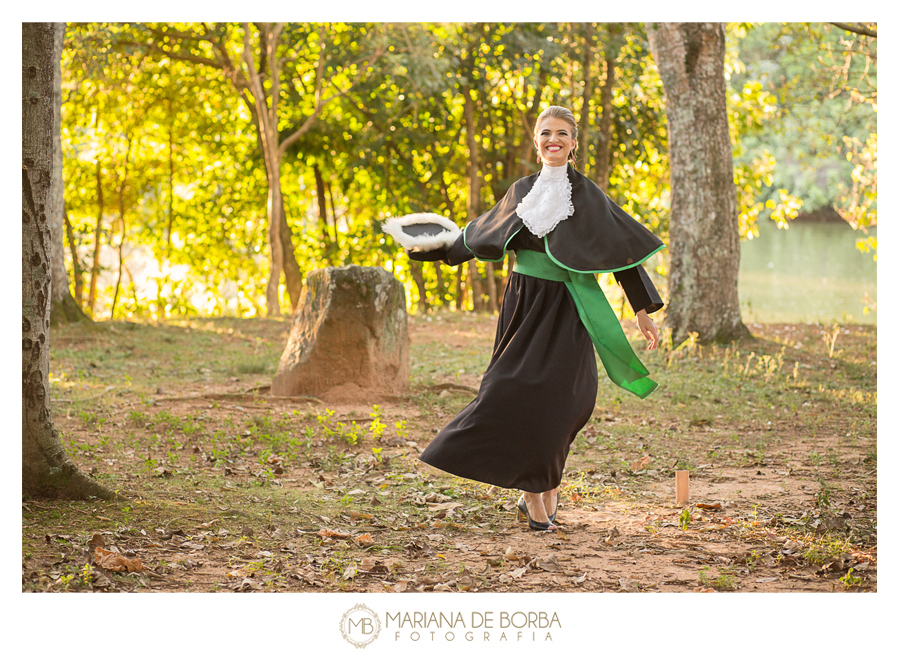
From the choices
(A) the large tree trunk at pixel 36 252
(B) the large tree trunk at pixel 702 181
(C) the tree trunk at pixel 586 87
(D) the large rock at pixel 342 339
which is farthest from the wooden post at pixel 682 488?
(C) the tree trunk at pixel 586 87

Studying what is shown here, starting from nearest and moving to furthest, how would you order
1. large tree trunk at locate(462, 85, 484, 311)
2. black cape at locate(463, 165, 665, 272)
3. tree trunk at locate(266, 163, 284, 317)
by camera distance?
black cape at locate(463, 165, 665, 272) → tree trunk at locate(266, 163, 284, 317) → large tree trunk at locate(462, 85, 484, 311)

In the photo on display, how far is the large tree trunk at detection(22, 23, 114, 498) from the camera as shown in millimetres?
3510

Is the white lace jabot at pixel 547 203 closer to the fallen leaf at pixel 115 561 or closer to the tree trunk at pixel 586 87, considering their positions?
the fallen leaf at pixel 115 561

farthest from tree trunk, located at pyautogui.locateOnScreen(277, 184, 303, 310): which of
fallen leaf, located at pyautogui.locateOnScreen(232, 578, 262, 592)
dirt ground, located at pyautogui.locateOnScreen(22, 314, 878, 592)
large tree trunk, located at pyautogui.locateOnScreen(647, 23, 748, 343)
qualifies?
fallen leaf, located at pyautogui.locateOnScreen(232, 578, 262, 592)

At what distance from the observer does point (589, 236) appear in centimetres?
375

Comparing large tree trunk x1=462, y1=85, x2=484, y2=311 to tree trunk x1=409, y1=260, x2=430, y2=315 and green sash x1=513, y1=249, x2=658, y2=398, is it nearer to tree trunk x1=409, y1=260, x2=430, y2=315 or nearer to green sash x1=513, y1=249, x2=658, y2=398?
tree trunk x1=409, y1=260, x2=430, y2=315

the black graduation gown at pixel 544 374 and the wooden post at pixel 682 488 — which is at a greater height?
the black graduation gown at pixel 544 374

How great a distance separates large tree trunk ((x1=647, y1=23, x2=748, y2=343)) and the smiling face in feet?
16.3

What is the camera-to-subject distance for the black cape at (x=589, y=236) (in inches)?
146

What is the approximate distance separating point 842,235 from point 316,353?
28840 millimetres

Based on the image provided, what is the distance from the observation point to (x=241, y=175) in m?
14.6

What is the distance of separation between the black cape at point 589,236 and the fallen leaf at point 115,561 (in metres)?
2.05
